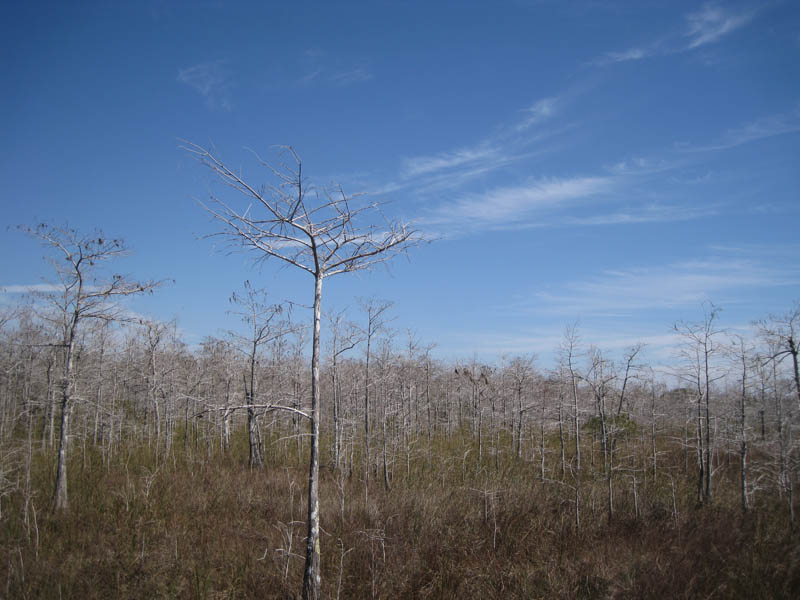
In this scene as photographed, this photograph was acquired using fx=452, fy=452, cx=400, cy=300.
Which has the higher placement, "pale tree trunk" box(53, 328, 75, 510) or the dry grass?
"pale tree trunk" box(53, 328, 75, 510)

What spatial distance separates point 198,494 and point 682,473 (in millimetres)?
24199

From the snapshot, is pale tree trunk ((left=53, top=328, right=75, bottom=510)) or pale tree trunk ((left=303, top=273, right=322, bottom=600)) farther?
pale tree trunk ((left=53, top=328, right=75, bottom=510))

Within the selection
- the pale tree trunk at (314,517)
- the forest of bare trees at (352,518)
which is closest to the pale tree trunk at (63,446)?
the forest of bare trees at (352,518)

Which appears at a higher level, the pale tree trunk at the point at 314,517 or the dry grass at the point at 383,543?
the pale tree trunk at the point at 314,517

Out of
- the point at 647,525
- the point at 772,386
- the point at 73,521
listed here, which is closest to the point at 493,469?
the point at 647,525

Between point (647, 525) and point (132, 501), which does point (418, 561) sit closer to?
point (647, 525)

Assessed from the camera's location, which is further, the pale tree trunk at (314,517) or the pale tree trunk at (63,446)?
the pale tree trunk at (63,446)

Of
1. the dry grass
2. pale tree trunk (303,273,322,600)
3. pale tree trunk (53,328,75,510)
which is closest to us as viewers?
pale tree trunk (303,273,322,600)

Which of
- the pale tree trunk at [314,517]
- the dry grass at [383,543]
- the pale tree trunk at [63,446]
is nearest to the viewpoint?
the pale tree trunk at [314,517]

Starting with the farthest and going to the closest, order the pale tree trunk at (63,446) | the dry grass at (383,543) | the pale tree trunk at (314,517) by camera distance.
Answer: the pale tree trunk at (63,446)
the dry grass at (383,543)
the pale tree trunk at (314,517)

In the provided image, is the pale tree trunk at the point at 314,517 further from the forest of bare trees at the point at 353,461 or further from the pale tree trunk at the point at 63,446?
the pale tree trunk at the point at 63,446

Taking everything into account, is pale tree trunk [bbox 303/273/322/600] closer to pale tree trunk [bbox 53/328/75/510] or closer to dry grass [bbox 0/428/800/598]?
dry grass [bbox 0/428/800/598]

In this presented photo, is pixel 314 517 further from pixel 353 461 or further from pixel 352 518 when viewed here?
pixel 353 461

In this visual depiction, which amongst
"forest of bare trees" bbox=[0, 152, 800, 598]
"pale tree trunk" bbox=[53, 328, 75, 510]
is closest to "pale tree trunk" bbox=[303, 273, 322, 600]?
"forest of bare trees" bbox=[0, 152, 800, 598]
